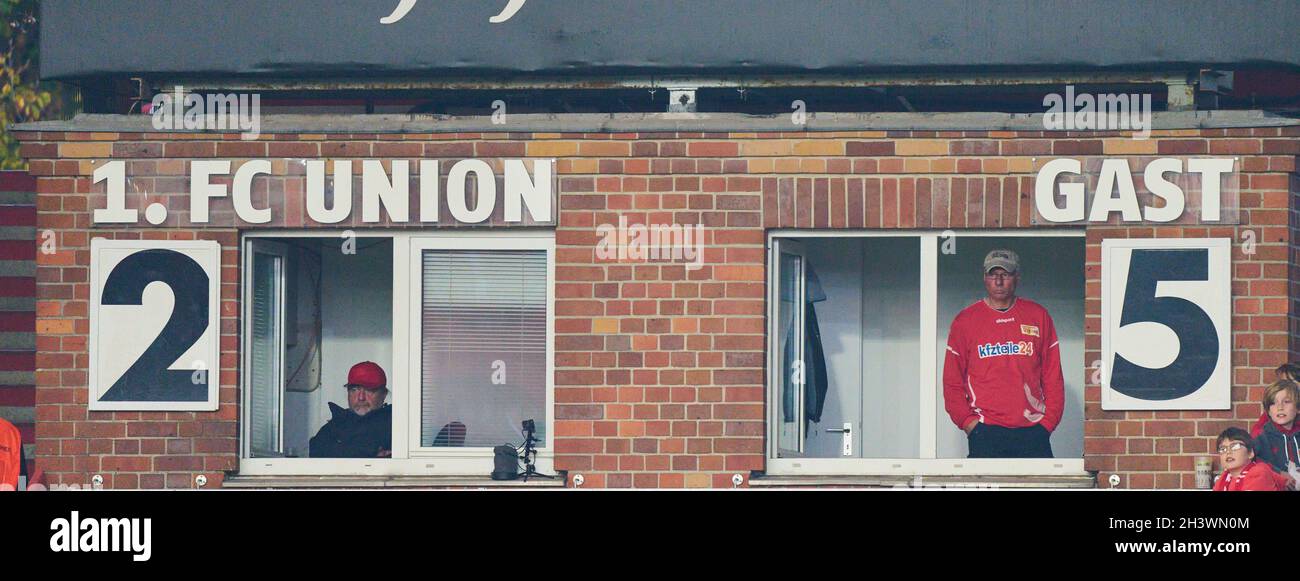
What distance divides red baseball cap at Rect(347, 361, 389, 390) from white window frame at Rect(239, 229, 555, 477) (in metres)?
0.20

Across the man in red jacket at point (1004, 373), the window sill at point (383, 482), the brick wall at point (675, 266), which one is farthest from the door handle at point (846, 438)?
the window sill at point (383, 482)

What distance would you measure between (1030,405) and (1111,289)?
2.43 feet

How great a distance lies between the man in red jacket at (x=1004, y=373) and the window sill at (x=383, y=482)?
217cm

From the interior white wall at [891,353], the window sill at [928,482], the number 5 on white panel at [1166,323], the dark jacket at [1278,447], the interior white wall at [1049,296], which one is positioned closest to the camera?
the dark jacket at [1278,447]

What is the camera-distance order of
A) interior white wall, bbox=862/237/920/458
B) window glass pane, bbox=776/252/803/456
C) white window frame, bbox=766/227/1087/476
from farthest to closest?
interior white wall, bbox=862/237/920/458 → window glass pane, bbox=776/252/803/456 → white window frame, bbox=766/227/1087/476

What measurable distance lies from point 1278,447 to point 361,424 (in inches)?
186

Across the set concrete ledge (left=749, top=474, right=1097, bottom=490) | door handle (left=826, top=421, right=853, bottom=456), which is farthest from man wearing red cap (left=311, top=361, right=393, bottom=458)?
door handle (left=826, top=421, right=853, bottom=456)

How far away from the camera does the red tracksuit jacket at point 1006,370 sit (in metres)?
A: 9.36

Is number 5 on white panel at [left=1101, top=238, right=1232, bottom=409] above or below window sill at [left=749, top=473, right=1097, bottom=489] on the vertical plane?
above

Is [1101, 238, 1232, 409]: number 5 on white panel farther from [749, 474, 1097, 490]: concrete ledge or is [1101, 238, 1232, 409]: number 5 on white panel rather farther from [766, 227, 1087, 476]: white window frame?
[749, 474, 1097, 490]: concrete ledge

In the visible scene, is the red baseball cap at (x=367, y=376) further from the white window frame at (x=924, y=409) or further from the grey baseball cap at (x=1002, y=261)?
the grey baseball cap at (x=1002, y=261)

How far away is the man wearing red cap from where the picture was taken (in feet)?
31.8

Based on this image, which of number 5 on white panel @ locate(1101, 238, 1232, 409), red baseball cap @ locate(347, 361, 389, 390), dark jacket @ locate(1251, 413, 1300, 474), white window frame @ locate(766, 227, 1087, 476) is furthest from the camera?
red baseball cap @ locate(347, 361, 389, 390)

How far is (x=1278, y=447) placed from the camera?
8820 mm
